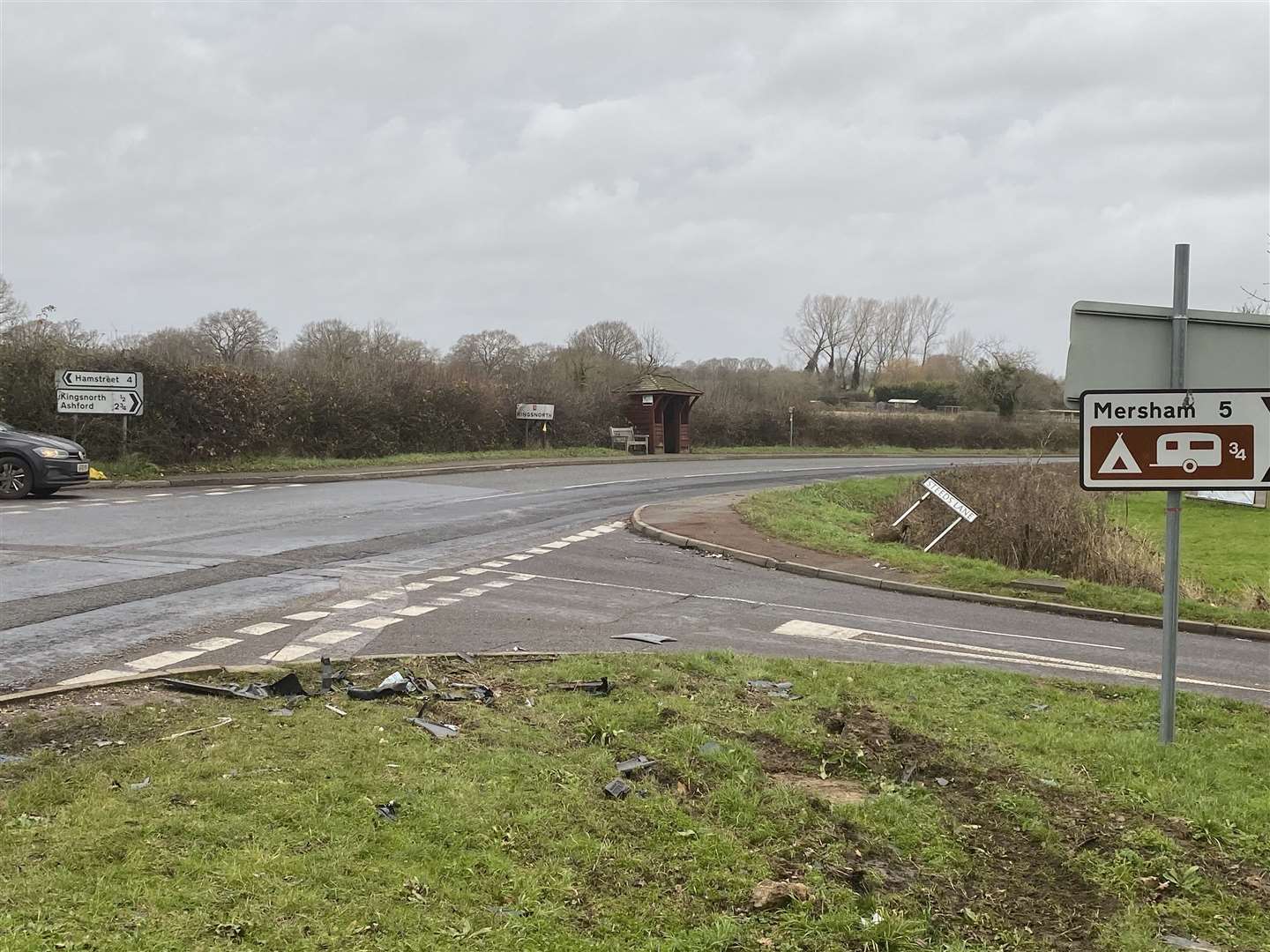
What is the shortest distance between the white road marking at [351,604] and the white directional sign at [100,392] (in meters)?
16.7

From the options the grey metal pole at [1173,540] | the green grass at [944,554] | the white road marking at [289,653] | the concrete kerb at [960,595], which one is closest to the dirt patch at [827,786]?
the grey metal pole at [1173,540]

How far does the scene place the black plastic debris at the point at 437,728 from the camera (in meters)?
4.93

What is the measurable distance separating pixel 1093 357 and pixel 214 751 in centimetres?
514

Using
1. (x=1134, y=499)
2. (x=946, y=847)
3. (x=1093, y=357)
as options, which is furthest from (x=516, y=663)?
(x=1134, y=499)

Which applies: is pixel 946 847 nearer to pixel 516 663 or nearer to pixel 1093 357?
pixel 1093 357

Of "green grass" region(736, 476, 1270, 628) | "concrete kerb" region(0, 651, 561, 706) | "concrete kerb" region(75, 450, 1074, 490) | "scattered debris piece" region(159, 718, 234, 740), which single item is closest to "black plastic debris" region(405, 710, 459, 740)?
"scattered debris piece" region(159, 718, 234, 740)

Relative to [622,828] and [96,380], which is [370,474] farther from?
[622,828]

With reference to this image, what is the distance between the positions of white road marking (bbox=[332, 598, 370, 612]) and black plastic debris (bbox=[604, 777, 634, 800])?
201 inches

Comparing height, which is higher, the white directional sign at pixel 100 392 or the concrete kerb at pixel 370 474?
the white directional sign at pixel 100 392

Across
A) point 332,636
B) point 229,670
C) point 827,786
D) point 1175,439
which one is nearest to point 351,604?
point 332,636

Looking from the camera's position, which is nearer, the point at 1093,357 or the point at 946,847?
the point at 946,847

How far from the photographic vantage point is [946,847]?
12.8ft

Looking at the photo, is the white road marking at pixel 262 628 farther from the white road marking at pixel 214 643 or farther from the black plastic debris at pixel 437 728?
the black plastic debris at pixel 437 728

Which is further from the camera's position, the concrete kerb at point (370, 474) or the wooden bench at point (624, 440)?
the wooden bench at point (624, 440)
